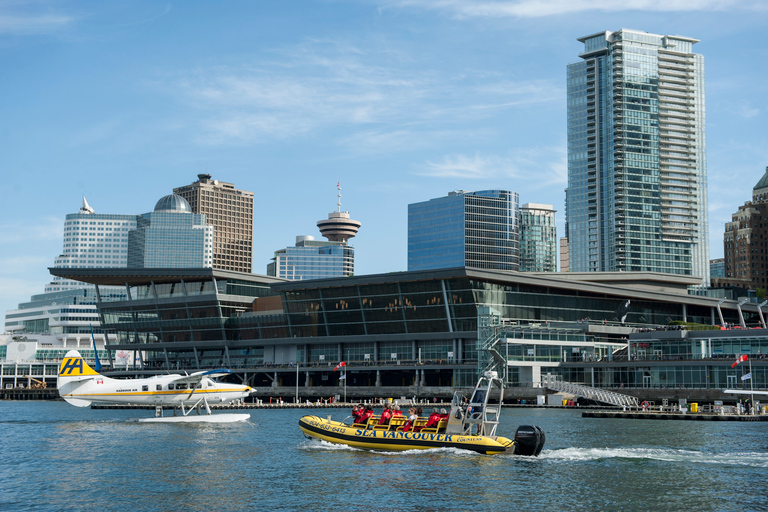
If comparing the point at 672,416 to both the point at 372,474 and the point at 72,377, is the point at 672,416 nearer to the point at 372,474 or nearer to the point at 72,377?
the point at 372,474

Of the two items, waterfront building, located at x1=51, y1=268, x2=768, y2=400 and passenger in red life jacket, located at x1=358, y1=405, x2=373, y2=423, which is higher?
waterfront building, located at x1=51, y1=268, x2=768, y2=400

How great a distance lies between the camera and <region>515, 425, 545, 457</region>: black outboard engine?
169 ft

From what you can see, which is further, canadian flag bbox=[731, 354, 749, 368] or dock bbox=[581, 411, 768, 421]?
canadian flag bbox=[731, 354, 749, 368]

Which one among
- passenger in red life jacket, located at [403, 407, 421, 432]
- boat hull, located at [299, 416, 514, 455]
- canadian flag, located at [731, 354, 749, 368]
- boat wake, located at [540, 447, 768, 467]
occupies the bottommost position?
boat wake, located at [540, 447, 768, 467]

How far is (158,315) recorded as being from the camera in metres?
171

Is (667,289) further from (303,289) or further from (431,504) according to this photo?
(431,504)

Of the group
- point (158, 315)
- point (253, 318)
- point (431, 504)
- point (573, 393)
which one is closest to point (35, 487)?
point (431, 504)

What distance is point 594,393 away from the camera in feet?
367

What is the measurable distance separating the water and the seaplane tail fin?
48.0 feet

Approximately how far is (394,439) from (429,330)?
8588cm

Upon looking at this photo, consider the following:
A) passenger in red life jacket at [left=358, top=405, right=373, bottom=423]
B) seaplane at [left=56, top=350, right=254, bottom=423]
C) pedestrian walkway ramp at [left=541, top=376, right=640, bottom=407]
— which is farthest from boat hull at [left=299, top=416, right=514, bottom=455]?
pedestrian walkway ramp at [left=541, top=376, right=640, bottom=407]

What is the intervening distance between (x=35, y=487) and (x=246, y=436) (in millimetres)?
26852

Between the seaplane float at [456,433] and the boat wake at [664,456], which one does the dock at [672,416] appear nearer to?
the boat wake at [664,456]

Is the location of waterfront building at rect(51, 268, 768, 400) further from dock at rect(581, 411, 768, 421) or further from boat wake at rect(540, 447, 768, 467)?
boat wake at rect(540, 447, 768, 467)
